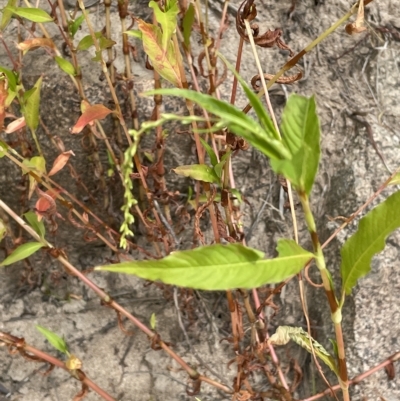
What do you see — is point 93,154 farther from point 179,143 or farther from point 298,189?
point 298,189

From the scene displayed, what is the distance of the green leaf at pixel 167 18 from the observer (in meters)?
0.64

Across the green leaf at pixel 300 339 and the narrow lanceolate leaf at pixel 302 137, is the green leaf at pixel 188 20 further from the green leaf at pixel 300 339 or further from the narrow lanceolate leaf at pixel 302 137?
the green leaf at pixel 300 339

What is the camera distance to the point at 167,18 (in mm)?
638

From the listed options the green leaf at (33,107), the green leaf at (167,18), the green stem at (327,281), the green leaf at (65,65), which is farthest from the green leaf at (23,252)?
the green stem at (327,281)

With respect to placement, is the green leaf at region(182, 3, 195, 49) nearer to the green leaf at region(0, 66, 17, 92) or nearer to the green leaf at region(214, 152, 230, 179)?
the green leaf at region(214, 152, 230, 179)

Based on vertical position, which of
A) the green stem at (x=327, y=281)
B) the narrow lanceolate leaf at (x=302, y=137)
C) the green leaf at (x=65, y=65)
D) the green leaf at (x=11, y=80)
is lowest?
the green stem at (x=327, y=281)

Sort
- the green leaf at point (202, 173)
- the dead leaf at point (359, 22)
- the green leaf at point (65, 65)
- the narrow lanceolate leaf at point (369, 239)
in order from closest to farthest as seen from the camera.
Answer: the narrow lanceolate leaf at point (369, 239) → the dead leaf at point (359, 22) → the green leaf at point (202, 173) → the green leaf at point (65, 65)

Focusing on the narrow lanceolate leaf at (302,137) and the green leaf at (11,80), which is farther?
the green leaf at (11,80)

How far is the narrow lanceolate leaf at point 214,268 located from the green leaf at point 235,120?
88 mm

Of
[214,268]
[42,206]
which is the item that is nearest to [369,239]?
[214,268]

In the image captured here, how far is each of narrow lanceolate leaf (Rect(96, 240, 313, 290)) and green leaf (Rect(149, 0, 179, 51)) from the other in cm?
35

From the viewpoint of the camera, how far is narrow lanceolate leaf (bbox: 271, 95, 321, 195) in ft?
1.36

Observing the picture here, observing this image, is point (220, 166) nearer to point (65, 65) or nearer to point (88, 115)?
point (88, 115)

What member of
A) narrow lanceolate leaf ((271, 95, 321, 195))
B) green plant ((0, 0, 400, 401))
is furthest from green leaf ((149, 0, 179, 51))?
narrow lanceolate leaf ((271, 95, 321, 195))
